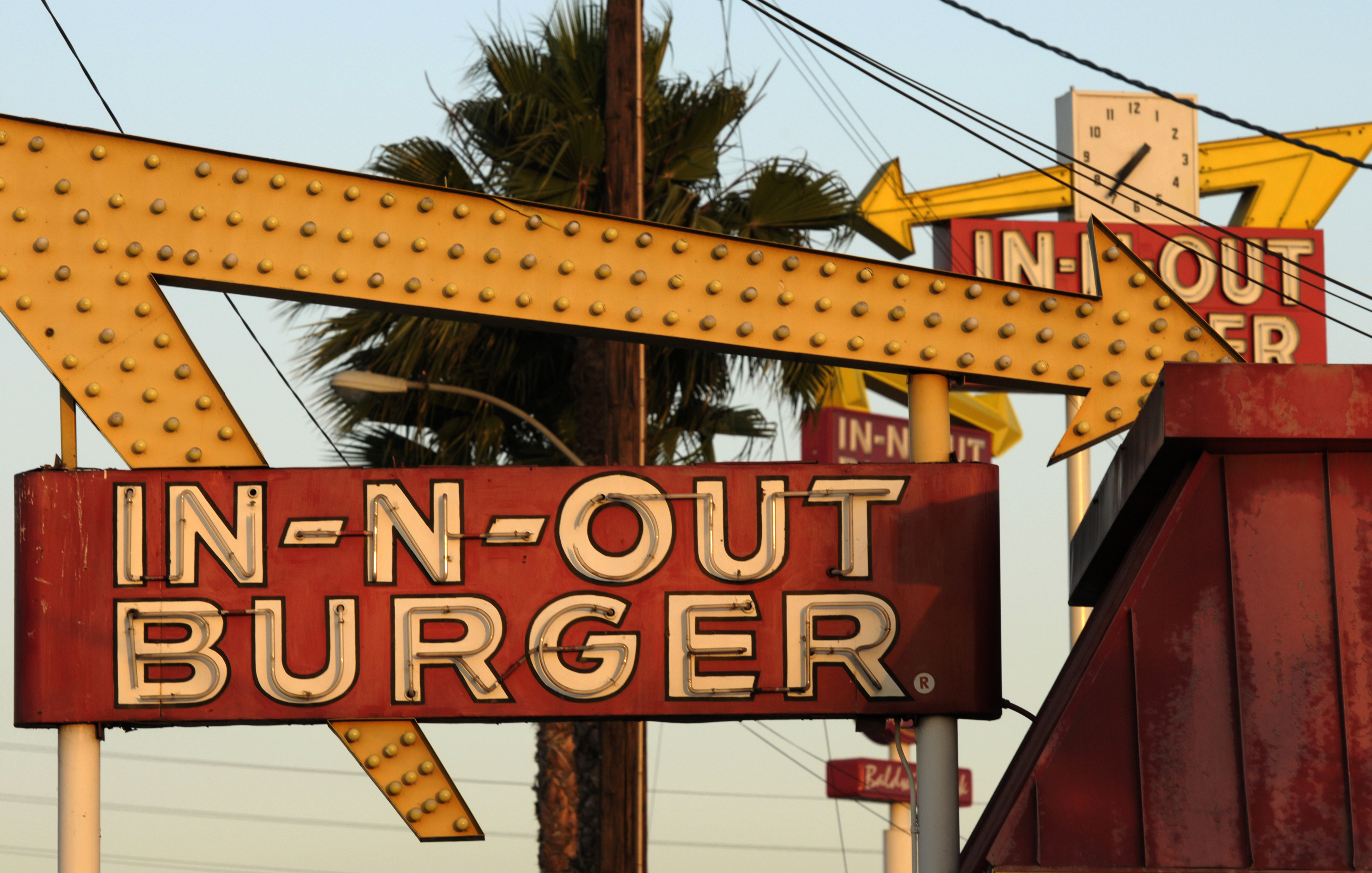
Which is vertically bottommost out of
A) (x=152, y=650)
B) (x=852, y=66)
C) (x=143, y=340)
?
(x=152, y=650)

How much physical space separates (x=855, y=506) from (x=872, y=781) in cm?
2110

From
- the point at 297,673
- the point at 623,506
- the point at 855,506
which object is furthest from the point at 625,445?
the point at 297,673

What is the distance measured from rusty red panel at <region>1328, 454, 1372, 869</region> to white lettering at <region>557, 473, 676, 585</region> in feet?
8.19

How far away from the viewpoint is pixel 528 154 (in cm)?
1709

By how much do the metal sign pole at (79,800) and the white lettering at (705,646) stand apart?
7.41 ft

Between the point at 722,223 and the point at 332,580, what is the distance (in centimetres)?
1069

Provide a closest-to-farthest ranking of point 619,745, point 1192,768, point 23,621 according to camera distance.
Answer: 1. point 1192,768
2. point 23,621
3. point 619,745

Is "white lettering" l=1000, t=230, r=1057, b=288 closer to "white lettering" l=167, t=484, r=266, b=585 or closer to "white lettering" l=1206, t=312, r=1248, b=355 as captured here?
"white lettering" l=1206, t=312, r=1248, b=355

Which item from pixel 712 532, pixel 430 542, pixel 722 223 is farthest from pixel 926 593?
pixel 722 223

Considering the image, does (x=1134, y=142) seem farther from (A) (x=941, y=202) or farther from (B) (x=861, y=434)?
(B) (x=861, y=434)

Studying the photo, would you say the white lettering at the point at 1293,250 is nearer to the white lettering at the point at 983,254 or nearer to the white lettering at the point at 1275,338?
the white lettering at the point at 1275,338

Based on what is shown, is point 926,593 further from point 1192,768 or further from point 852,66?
point 852,66

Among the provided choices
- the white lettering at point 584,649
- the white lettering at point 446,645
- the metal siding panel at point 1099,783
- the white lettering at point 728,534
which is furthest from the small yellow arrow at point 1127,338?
the white lettering at point 446,645

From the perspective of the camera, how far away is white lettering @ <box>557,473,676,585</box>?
707cm
